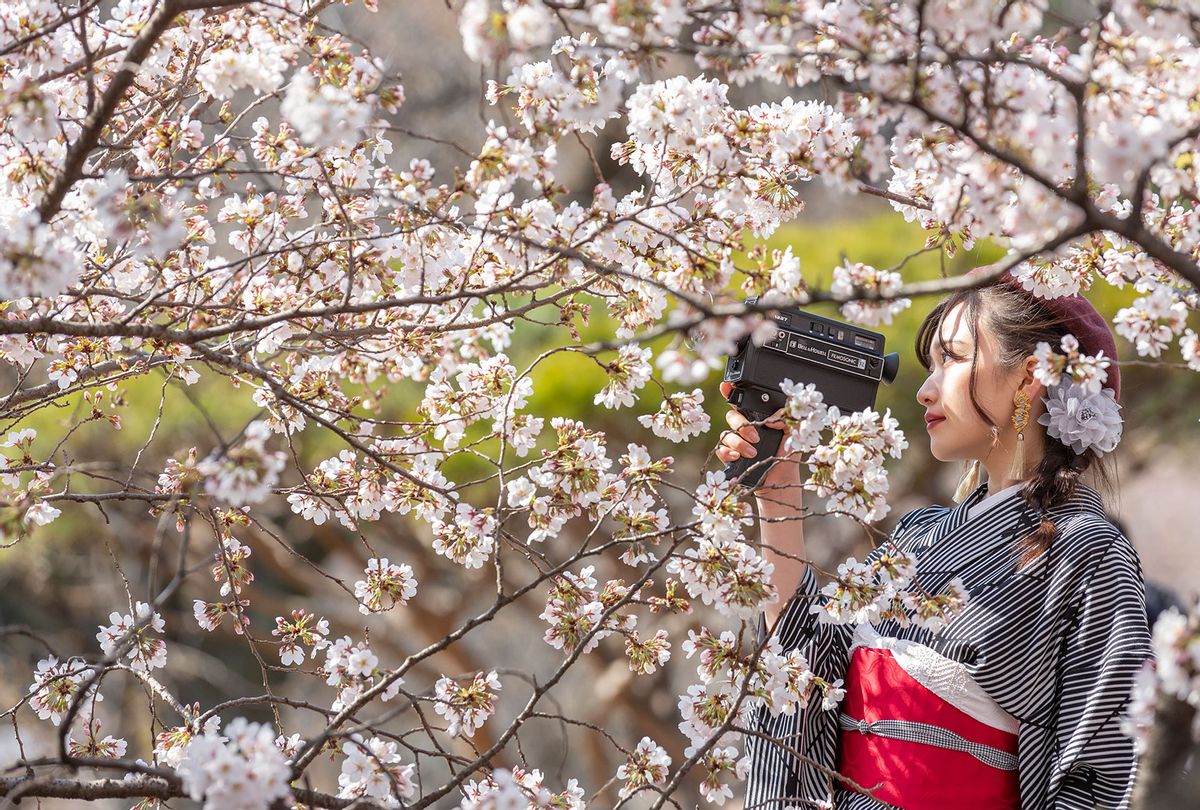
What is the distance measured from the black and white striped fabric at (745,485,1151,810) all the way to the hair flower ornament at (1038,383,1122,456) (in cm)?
9

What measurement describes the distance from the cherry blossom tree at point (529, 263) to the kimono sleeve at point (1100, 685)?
0.31 m

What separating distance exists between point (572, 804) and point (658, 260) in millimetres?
658

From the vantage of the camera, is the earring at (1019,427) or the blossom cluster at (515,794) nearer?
the blossom cluster at (515,794)

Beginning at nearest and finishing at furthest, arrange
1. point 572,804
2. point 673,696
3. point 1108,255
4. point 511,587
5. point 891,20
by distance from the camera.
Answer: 1. point 891,20
2. point 572,804
3. point 1108,255
4. point 673,696
5. point 511,587

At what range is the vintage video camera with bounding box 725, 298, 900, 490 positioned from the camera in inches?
64.2

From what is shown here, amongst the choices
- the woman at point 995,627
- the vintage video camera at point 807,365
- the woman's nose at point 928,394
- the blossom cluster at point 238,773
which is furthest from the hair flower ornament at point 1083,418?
the blossom cluster at point 238,773

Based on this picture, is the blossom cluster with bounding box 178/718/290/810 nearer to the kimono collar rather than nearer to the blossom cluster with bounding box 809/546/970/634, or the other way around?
the blossom cluster with bounding box 809/546/970/634

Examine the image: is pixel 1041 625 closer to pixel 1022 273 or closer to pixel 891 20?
pixel 1022 273

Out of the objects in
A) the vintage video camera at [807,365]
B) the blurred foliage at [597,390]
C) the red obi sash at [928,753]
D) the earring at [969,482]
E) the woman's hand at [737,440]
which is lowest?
the red obi sash at [928,753]

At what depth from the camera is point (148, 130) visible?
1484 millimetres

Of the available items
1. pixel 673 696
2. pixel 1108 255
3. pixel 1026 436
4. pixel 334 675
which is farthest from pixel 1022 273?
pixel 673 696

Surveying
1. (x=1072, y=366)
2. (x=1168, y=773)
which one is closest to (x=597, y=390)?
(x=1168, y=773)

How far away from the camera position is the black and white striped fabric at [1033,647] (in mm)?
1523

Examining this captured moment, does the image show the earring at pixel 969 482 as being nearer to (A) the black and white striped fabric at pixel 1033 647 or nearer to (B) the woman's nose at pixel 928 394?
(A) the black and white striped fabric at pixel 1033 647
